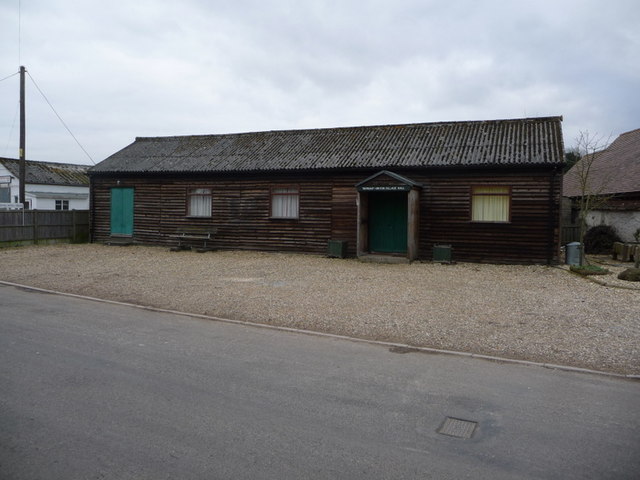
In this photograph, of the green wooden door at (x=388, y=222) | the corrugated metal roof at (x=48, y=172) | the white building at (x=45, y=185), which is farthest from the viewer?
the corrugated metal roof at (x=48, y=172)

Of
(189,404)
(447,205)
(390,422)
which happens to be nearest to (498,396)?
(390,422)

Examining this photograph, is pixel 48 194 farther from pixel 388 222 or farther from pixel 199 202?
pixel 388 222

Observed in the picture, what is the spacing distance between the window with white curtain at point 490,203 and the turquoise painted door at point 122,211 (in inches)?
577

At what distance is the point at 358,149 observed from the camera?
19797 millimetres

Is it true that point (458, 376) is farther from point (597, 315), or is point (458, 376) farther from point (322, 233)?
point (322, 233)

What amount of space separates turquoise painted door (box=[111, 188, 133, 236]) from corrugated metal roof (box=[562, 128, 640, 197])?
18707mm

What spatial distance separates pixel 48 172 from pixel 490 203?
32274 mm

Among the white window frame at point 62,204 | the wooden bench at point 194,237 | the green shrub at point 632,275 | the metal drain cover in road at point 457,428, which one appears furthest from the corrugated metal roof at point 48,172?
the metal drain cover in road at point 457,428

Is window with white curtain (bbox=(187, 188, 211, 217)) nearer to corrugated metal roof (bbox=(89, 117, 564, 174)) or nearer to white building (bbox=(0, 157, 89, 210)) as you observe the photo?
corrugated metal roof (bbox=(89, 117, 564, 174))

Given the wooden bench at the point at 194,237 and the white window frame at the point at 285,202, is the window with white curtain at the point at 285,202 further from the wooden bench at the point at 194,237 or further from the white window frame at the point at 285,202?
the wooden bench at the point at 194,237

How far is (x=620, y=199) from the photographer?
71.1 ft

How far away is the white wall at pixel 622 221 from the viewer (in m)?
20.8

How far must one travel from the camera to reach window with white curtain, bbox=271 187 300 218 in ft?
65.1

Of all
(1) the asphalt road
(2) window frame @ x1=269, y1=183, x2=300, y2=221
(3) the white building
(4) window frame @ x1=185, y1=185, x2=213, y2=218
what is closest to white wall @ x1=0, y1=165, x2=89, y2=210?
(3) the white building
